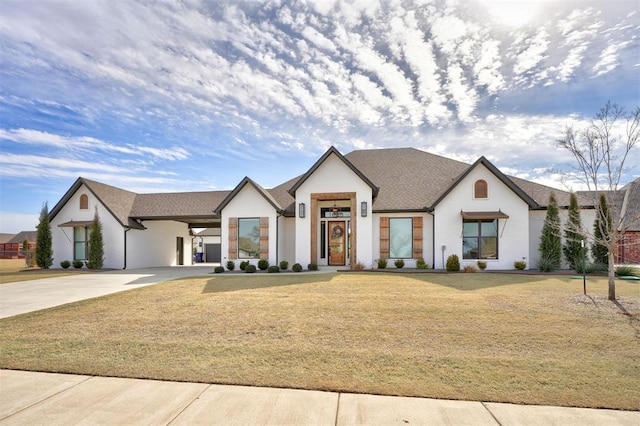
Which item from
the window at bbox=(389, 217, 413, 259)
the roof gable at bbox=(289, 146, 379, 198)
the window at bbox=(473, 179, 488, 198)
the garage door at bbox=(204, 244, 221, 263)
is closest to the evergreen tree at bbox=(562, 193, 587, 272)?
the window at bbox=(473, 179, 488, 198)

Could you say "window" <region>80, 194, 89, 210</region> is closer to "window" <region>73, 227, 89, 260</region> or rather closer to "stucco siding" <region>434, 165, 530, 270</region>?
"window" <region>73, 227, 89, 260</region>

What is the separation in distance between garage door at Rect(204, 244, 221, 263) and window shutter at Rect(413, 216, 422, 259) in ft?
75.9

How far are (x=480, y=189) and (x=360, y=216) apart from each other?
20.6 ft

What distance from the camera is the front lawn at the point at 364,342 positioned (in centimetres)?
434

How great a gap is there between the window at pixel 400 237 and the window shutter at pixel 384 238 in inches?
10.3

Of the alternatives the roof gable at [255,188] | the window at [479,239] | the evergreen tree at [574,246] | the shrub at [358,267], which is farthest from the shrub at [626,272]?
the roof gable at [255,188]

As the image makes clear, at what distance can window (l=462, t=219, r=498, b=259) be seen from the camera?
17.9 m

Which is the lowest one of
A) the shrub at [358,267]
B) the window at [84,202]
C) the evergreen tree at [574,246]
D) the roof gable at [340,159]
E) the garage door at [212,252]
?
the garage door at [212,252]

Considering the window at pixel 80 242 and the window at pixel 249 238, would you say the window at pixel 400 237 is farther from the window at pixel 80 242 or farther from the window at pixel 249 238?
the window at pixel 80 242

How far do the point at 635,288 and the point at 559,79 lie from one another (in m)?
7.97

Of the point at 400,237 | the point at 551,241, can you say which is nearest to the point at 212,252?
the point at 400,237

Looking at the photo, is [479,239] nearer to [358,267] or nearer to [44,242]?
[358,267]

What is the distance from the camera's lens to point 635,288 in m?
11.5

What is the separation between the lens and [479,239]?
59.1ft
